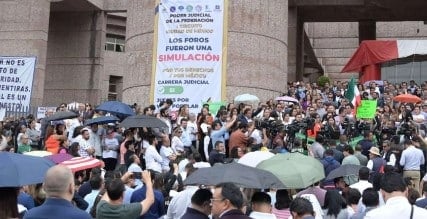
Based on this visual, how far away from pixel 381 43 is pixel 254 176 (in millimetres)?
25263

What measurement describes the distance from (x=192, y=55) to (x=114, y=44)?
2042 cm


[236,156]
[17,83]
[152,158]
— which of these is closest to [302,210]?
[236,156]

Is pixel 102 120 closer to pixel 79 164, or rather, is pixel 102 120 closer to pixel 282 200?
pixel 79 164

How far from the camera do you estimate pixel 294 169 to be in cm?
759

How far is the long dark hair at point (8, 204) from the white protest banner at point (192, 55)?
14.8 meters

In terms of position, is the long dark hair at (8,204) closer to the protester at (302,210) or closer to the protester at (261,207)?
the protester at (261,207)

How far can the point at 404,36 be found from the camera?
1651 inches

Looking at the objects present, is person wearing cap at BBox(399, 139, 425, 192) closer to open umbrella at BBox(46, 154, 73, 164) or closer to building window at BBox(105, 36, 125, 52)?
open umbrella at BBox(46, 154, 73, 164)

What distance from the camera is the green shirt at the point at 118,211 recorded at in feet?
18.6

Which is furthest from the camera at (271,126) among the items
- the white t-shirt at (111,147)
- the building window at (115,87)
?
the building window at (115,87)

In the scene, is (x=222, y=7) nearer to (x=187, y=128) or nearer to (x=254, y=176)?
(x=187, y=128)

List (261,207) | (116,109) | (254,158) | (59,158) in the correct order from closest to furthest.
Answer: (261,207) → (59,158) → (254,158) → (116,109)

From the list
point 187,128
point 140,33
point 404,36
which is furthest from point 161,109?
point 404,36

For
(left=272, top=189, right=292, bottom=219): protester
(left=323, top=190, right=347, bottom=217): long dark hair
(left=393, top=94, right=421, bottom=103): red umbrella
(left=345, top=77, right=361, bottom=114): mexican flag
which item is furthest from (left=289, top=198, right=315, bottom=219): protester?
(left=393, top=94, right=421, bottom=103): red umbrella
